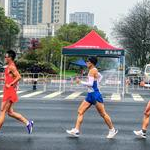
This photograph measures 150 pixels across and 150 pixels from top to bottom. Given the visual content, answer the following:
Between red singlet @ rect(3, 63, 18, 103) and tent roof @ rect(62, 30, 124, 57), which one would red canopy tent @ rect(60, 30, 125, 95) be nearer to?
tent roof @ rect(62, 30, 124, 57)

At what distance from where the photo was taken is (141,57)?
86875 mm

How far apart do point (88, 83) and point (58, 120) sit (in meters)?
3.53

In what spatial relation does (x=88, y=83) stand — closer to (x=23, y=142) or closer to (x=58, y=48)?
(x=23, y=142)

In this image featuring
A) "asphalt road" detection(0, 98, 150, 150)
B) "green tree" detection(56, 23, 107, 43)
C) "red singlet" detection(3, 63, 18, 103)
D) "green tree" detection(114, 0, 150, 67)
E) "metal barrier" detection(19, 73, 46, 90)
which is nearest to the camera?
"asphalt road" detection(0, 98, 150, 150)

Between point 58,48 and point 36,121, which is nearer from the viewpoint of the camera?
point 36,121

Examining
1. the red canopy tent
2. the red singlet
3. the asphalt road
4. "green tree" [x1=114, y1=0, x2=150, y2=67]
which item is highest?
"green tree" [x1=114, y1=0, x2=150, y2=67]

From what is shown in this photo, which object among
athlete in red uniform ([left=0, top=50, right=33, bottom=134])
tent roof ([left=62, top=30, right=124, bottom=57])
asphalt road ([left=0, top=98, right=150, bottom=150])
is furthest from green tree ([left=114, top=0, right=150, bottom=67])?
athlete in red uniform ([left=0, top=50, right=33, bottom=134])

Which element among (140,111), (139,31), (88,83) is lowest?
(140,111)

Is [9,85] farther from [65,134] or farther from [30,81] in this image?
[30,81]

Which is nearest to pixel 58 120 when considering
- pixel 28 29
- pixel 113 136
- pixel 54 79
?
pixel 113 136

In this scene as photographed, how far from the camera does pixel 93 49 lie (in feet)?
88.5

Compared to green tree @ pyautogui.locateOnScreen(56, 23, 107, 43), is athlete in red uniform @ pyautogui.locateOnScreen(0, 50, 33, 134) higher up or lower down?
lower down

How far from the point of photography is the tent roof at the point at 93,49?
27031 mm

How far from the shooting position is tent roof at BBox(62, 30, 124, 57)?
27031 mm
